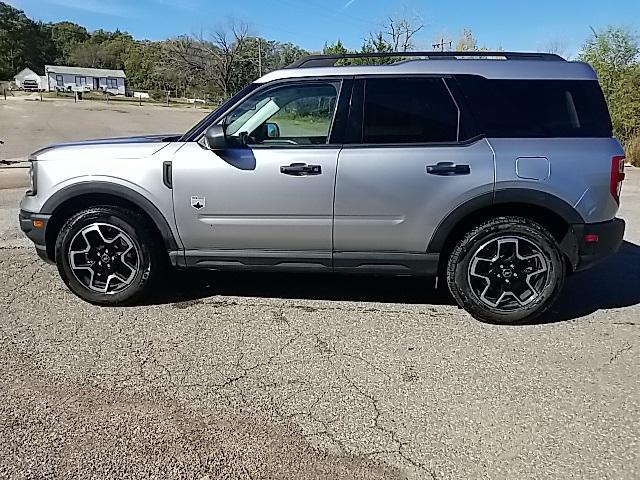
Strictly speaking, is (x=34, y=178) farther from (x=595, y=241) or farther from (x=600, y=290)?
(x=600, y=290)

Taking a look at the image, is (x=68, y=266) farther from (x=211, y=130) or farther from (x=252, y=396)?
(x=252, y=396)

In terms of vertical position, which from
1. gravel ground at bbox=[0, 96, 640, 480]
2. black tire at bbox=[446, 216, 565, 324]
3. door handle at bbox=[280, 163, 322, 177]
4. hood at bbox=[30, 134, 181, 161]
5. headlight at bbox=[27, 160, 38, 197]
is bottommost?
gravel ground at bbox=[0, 96, 640, 480]

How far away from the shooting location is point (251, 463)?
2.74m

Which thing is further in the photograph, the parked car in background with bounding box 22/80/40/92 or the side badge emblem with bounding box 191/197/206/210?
the parked car in background with bounding box 22/80/40/92

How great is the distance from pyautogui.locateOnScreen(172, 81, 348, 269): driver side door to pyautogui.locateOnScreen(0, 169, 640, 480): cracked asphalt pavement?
0.52m

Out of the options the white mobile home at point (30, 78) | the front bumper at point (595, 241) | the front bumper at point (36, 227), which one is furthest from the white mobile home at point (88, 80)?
the front bumper at point (595, 241)

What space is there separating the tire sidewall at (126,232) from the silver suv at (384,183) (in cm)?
2

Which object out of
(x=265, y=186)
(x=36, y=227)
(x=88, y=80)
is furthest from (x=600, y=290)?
(x=88, y=80)

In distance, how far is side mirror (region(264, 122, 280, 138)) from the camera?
4620 millimetres

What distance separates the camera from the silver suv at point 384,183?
433 cm

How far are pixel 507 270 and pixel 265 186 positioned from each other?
1946mm

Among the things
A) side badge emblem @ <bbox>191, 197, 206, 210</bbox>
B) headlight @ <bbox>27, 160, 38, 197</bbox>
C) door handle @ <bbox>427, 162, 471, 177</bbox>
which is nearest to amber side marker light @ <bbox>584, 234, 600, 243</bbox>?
door handle @ <bbox>427, 162, 471, 177</bbox>

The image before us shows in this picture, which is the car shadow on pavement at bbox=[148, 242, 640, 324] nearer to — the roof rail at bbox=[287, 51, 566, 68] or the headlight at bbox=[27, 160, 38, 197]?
the headlight at bbox=[27, 160, 38, 197]

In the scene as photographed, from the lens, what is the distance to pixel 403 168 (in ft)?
14.3
